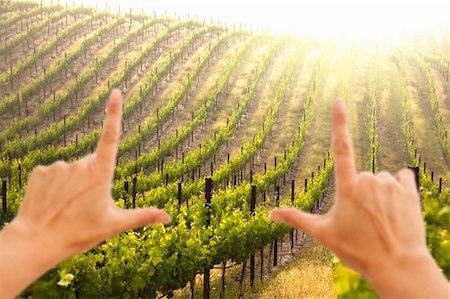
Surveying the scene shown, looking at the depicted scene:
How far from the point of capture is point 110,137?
237 cm

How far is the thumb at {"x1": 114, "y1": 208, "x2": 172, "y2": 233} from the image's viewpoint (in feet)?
8.04

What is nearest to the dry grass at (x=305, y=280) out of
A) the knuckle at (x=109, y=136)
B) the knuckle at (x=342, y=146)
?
the knuckle at (x=342, y=146)

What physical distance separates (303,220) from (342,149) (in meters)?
0.38

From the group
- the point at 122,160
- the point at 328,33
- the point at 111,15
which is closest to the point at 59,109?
the point at 122,160

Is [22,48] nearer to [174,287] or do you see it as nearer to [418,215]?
[174,287]

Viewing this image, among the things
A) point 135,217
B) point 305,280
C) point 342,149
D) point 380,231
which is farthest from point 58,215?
point 305,280

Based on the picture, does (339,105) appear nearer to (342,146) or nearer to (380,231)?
(342,146)

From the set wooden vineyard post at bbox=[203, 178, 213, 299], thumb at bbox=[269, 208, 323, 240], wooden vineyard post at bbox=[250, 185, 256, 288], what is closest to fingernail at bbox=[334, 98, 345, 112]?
thumb at bbox=[269, 208, 323, 240]

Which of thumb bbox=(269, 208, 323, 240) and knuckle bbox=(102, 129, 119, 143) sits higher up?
knuckle bbox=(102, 129, 119, 143)

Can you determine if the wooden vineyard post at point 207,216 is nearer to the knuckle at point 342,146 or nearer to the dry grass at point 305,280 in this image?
the dry grass at point 305,280

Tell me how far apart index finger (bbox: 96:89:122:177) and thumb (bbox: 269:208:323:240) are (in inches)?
32.0

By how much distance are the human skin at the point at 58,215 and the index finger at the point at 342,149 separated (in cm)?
97

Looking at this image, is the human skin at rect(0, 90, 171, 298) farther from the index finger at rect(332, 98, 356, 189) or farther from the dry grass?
the dry grass

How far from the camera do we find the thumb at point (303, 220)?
2307mm
